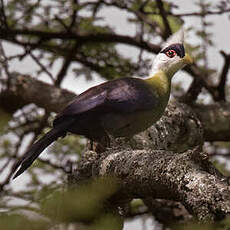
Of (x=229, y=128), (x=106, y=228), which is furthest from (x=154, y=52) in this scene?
(x=106, y=228)

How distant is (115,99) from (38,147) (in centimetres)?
60

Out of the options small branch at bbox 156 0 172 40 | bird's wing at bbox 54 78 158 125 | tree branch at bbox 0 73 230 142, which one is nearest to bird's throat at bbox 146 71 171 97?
bird's wing at bbox 54 78 158 125

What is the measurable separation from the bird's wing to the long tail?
0.07 m

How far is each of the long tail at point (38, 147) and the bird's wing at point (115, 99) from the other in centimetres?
7

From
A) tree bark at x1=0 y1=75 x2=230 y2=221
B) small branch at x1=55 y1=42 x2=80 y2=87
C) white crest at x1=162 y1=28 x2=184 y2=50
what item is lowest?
tree bark at x1=0 y1=75 x2=230 y2=221

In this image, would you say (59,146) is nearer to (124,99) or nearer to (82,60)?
(82,60)

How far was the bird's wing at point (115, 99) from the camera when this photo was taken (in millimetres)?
3064

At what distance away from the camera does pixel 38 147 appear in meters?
2.83

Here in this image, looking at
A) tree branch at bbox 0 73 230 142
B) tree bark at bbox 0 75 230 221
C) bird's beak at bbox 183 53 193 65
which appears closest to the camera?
tree bark at bbox 0 75 230 221

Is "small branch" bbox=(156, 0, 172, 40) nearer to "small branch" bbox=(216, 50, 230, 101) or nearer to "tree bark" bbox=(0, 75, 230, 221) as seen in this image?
"small branch" bbox=(216, 50, 230, 101)

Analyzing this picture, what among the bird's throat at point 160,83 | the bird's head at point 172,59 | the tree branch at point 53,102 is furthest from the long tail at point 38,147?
the tree branch at point 53,102

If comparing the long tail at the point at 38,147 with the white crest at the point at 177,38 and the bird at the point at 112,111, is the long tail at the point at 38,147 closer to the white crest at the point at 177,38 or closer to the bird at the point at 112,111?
the bird at the point at 112,111

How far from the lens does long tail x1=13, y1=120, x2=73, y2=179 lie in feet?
8.97

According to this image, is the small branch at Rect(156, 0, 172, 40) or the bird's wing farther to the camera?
the small branch at Rect(156, 0, 172, 40)
